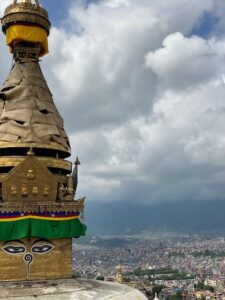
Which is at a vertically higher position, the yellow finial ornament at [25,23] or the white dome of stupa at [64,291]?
the yellow finial ornament at [25,23]

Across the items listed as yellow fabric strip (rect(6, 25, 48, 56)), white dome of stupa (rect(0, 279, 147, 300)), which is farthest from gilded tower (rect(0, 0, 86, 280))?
white dome of stupa (rect(0, 279, 147, 300))

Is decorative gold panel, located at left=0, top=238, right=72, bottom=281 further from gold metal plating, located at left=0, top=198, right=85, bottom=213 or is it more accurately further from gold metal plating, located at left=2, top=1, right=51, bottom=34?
gold metal plating, located at left=2, top=1, right=51, bottom=34

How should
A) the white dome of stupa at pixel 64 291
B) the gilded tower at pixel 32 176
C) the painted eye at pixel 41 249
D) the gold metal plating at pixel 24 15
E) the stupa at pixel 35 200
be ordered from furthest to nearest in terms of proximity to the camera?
1. the gold metal plating at pixel 24 15
2. the painted eye at pixel 41 249
3. the gilded tower at pixel 32 176
4. the stupa at pixel 35 200
5. the white dome of stupa at pixel 64 291

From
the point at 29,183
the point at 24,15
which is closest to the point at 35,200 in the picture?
the point at 29,183

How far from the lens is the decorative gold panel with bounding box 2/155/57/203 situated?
1441cm

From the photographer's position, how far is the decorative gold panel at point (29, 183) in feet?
47.3

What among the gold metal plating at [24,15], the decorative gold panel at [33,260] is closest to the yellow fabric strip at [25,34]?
the gold metal plating at [24,15]

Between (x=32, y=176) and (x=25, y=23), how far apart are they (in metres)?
5.99

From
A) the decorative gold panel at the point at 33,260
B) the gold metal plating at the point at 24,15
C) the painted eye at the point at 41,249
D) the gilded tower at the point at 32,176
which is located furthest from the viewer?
the gold metal plating at the point at 24,15

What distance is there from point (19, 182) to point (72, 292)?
151 inches

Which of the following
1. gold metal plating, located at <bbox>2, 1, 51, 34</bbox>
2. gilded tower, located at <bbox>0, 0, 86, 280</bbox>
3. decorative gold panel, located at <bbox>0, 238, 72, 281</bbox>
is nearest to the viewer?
decorative gold panel, located at <bbox>0, 238, 72, 281</bbox>

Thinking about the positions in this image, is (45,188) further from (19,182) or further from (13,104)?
(13,104)

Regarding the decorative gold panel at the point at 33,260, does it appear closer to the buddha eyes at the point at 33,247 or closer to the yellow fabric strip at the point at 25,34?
the buddha eyes at the point at 33,247

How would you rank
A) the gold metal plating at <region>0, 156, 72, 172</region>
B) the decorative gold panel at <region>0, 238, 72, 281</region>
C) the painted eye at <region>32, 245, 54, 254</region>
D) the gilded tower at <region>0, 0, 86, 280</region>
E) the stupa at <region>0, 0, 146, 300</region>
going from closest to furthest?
the stupa at <region>0, 0, 146, 300</region>, the decorative gold panel at <region>0, 238, 72, 281</region>, the gilded tower at <region>0, 0, 86, 280</region>, the painted eye at <region>32, 245, 54, 254</region>, the gold metal plating at <region>0, 156, 72, 172</region>
